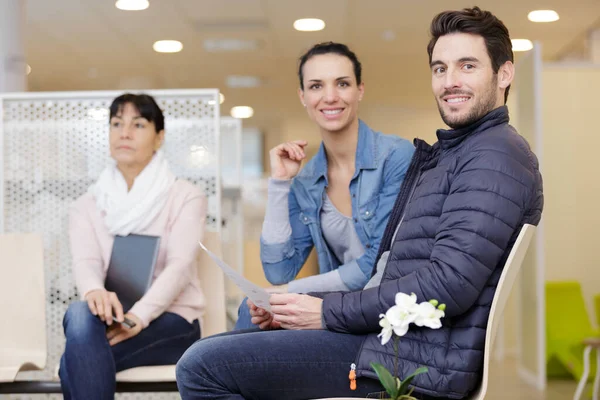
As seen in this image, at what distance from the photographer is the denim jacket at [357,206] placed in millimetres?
2197

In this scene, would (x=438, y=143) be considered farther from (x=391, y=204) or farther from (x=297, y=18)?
(x=297, y=18)

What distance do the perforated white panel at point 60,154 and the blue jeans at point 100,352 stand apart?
2.68ft

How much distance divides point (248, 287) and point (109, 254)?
122cm

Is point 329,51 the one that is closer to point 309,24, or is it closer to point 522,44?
point 309,24

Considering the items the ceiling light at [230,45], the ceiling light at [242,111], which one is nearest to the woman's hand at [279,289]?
the ceiling light at [230,45]

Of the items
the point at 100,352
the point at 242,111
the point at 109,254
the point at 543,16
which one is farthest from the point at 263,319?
the point at 242,111

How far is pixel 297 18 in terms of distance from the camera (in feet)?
20.1

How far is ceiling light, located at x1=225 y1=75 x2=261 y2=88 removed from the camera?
846 cm

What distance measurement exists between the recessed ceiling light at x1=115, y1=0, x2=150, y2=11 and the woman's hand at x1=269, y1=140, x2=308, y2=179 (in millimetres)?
3711

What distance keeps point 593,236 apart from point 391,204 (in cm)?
405

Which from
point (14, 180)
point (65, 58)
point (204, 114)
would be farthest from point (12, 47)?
Answer: point (65, 58)

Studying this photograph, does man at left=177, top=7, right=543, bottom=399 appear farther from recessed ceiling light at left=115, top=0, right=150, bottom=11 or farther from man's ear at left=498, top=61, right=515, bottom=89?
recessed ceiling light at left=115, top=0, right=150, bottom=11

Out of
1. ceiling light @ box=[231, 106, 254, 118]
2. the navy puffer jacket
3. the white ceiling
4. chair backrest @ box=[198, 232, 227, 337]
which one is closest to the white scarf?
chair backrest @ box=[198, 232, 227, 337]

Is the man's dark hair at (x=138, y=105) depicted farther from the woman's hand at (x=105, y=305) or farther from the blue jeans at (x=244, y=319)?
the blue jeans at (x=244, y=319)
